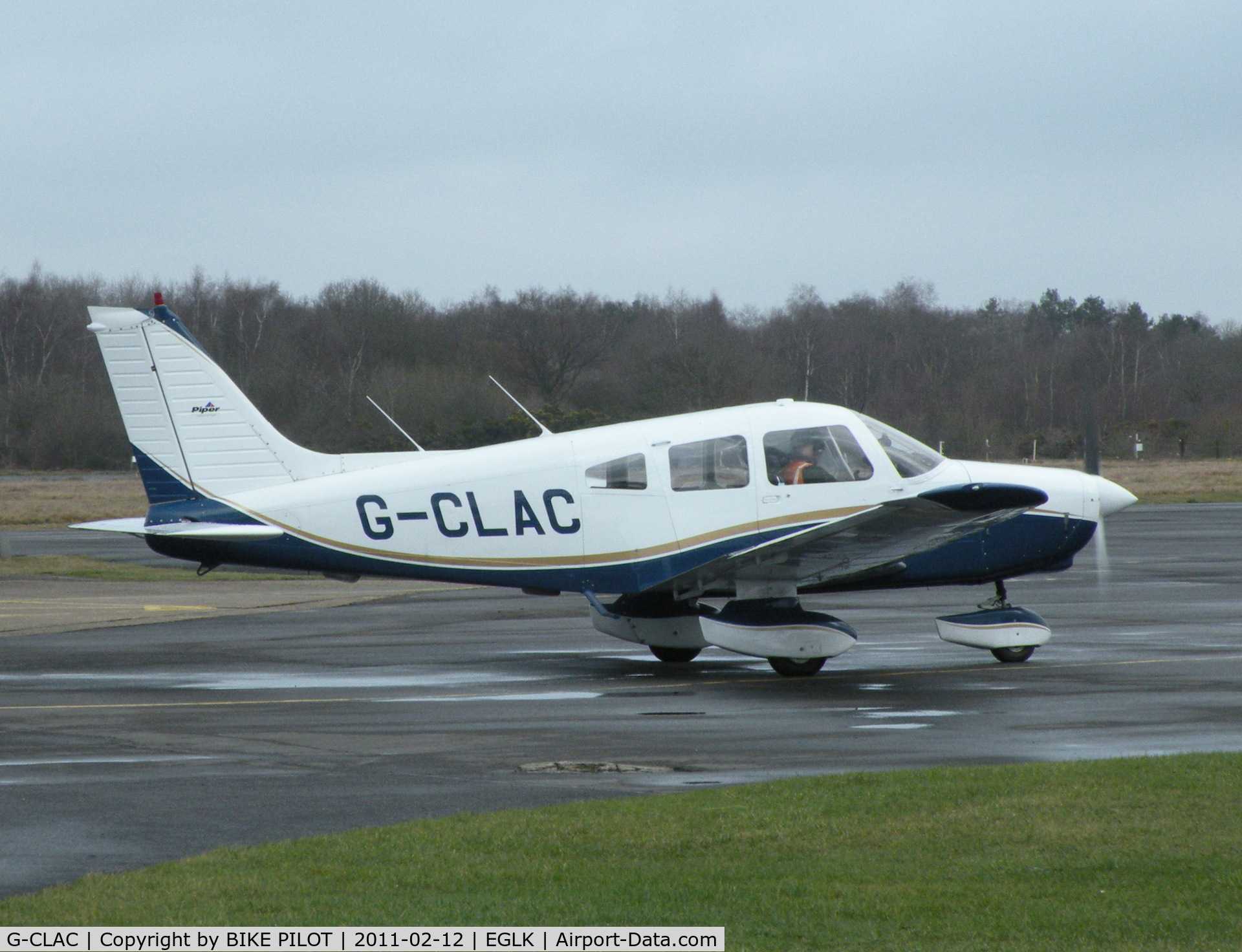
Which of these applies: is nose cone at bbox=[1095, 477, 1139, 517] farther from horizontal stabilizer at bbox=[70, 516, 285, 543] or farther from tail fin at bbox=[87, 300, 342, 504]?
horizontal stabilizer at bbox=[70, 516, 285, 543]

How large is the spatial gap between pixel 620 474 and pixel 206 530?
13.3 feet

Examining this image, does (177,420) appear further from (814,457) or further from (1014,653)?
(1014,653)

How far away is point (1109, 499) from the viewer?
14.5 meters

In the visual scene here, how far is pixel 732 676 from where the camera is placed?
13.8 metres

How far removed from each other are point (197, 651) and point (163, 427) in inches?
116

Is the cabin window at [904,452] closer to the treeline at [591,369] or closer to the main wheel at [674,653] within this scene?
the main wheel at [674,653]

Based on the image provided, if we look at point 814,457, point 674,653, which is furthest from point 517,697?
point 814,457

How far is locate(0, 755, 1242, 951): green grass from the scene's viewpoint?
5410 millimetres

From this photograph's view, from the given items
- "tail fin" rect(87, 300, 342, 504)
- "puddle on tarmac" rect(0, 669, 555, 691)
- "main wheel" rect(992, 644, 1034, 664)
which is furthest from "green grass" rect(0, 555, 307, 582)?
"main wheel" rect(992, 644, 1034, 664)

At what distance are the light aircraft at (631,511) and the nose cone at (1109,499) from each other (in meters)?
0.02

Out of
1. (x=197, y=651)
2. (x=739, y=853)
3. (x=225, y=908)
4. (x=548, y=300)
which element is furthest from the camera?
(x=548, y=300)

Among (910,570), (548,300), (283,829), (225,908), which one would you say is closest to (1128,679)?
(910,570)

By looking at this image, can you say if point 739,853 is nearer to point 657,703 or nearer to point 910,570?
point 657,703

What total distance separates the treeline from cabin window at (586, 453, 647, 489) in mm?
31396
